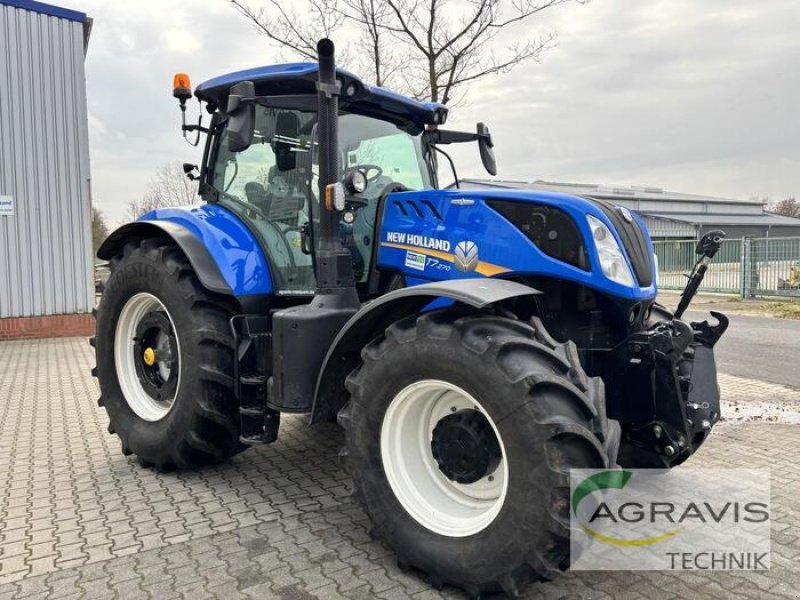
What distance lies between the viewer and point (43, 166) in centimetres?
1097

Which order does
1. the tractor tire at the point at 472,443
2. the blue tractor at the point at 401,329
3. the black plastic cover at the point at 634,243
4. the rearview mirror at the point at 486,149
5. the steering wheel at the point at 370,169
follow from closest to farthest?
the tractor tire at the point at 472,443, the blue tractor at the point at 401,329, the black plastic cover at the point at 634,243, the steering wheel at the point at 370,169, the rearview mirror at the point at 486,149

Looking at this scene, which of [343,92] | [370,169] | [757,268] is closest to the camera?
[343,92]

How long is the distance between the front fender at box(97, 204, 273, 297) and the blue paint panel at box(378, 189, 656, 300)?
2.91 feet

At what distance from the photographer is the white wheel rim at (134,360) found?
173 inches

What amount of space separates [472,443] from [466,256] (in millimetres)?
1005

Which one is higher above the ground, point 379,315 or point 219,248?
point 219,248

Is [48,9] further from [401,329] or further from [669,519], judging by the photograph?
[669,519]

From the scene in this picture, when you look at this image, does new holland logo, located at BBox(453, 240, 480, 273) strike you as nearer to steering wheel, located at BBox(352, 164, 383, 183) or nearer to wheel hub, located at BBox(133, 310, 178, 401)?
steering wheel, located at BBox(352, 164, 383, 183)

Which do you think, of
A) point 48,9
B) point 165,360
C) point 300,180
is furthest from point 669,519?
point 48,9

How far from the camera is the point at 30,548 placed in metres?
3.18

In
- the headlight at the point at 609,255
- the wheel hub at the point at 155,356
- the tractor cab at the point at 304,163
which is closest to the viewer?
the headlight at the point at 609,255

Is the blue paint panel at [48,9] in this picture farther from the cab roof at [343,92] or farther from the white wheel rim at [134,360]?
the white wheel rim at [134,360]

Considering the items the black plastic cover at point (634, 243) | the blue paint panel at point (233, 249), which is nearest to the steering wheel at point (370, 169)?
the blue paint panel at point (233, 249)

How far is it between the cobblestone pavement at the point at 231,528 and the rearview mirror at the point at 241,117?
2.04 metres
